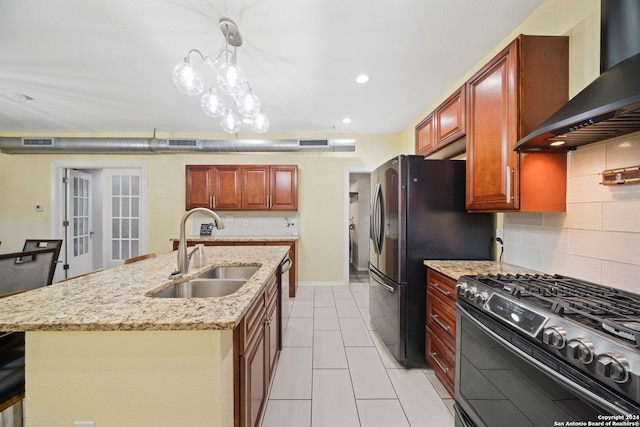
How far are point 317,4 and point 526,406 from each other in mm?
2335

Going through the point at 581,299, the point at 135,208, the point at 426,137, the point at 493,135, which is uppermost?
the point at 426,137

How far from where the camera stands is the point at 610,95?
31.2 inches

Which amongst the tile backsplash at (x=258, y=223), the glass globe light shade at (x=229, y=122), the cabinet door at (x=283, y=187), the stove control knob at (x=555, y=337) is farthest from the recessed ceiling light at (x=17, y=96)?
the stove control knob at (x=555, y=337)

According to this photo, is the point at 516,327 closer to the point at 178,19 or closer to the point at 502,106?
the point at 502,106

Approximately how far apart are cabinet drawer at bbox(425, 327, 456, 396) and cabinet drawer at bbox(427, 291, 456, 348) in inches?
2.3

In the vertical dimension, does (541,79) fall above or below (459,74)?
below

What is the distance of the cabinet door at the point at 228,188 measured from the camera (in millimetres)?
3670

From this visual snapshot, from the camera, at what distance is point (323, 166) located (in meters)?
3.95

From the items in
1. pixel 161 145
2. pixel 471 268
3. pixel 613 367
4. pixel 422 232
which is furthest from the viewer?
pixel 161 145

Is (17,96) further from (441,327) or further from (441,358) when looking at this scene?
(441,358)

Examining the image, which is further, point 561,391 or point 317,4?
point 317,4

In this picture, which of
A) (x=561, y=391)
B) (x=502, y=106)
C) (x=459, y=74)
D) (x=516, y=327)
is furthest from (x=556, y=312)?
(x=459, y=74)

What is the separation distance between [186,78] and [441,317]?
2393 millimetres

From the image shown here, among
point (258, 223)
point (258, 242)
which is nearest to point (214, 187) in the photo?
point (258, 223)
